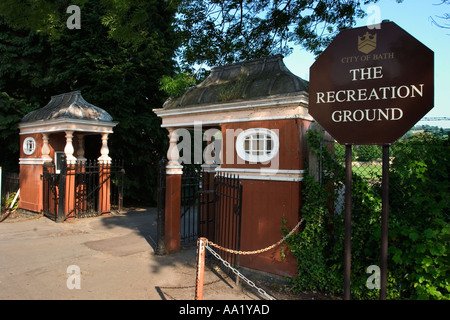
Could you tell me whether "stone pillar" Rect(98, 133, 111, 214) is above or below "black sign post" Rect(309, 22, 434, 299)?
below

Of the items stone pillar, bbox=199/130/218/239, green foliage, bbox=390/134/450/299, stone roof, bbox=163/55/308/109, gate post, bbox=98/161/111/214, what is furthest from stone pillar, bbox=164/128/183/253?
gate post, bbox=98/161/111/214

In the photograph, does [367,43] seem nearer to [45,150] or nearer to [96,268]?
[96,268]

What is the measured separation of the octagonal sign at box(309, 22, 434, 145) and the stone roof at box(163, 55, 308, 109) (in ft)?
5.71

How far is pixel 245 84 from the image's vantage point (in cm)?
609

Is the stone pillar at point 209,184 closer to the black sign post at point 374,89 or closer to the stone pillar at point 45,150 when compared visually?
the black sign post at point 374,89

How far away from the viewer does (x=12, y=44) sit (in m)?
12.7

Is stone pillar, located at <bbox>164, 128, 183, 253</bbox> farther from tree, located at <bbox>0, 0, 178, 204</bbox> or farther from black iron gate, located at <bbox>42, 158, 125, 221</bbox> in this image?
tree, located at <bbox>0, 0, 178, 204</bbox>

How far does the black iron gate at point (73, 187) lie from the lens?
1022 cm

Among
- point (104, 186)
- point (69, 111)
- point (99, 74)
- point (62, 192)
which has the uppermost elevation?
point (99, 74)

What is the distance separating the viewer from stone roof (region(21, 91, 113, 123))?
10492 millimetres

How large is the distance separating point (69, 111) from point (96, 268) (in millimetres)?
6366

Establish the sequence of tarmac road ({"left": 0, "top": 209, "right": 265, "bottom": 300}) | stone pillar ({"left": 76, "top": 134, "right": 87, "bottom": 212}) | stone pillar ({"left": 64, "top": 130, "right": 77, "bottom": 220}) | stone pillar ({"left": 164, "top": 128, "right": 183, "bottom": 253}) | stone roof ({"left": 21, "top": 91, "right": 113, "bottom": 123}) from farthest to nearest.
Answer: stone pillar ({"left": 76, "top": 134, "right": 87, "bottom": 212}) < stone roof ({"left": 21, "top": 91, "right": 113, "bottom": 123}) < stone pillar ({"left": 64, "top": 130, "right": 77, "bottom": 220}) < stone pillar ({"left": 164, "top": 128, "right": 183, "bottom": 253}) < tarmac road ({"left": 0, "top": 209, "right": 265, "bottom": 300})

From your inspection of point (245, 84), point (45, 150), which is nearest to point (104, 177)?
point (45, 150)

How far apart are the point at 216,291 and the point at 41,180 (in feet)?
29.9
